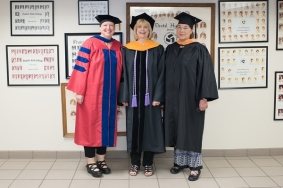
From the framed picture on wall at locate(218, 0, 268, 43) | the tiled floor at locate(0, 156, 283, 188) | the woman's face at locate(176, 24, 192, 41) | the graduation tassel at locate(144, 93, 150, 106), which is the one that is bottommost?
the tiled floor at locate(0, 156, 283, 188)

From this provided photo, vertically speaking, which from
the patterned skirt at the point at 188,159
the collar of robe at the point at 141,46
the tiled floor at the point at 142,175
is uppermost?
the collar of robe at the point at 141,46

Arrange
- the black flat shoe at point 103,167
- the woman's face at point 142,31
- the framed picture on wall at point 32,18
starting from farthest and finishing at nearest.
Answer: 1. the framed picture on wall at point 32,18
2. the black flat shoe at point 103,167
3. the woman's face at point 142,31

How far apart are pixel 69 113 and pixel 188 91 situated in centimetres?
141

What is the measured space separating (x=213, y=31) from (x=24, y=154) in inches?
99.9

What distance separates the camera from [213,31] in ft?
11.5

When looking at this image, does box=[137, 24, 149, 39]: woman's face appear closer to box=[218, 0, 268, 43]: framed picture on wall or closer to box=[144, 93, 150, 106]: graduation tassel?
box=[144, 93, 150, 106]: graduation tassel

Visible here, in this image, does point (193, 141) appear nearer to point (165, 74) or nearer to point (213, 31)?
point (165, 74)

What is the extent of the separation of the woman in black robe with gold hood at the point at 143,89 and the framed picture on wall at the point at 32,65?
0.90 meters

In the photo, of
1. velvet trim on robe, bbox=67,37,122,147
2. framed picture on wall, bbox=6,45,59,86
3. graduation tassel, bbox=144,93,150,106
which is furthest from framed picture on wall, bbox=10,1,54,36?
graduation tassel, bbox=144,93,150,106

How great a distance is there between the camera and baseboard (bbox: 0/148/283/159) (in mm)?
3615

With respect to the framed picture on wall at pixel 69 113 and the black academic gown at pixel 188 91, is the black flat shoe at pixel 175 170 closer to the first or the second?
the black academic gown at pixel 188 91

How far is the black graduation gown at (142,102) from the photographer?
3.05 m

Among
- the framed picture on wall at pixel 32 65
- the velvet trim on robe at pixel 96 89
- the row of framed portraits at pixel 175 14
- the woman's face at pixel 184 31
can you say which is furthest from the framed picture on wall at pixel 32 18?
the woman's face at pixel 184 31

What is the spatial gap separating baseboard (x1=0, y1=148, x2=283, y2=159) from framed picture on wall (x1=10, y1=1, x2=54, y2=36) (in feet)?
4.40
